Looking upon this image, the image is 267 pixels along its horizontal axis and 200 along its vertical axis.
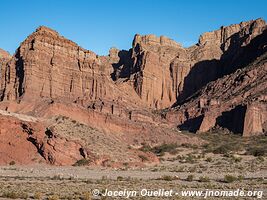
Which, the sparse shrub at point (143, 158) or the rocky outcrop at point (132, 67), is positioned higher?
the rocky outcrop at point (132, 67)

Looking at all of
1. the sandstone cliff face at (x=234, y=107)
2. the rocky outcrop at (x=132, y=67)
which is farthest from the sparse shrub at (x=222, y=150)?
the rocky outcrop at (x=132, y=67)

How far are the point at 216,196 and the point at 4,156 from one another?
23.8m

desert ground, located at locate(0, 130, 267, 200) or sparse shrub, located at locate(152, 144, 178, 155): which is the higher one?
sparse shrub, located at locate(152, 144, 178, 155)

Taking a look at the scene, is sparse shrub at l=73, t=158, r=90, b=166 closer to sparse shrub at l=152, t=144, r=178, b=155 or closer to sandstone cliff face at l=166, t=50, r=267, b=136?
sparse shrub at l=152, t=144, r=178, b=155

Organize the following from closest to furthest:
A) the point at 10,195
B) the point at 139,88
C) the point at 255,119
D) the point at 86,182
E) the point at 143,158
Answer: the point at 10,195 → the point at 86,182 → the point at 143,158 → the point at 255,119 → the point at 139,88

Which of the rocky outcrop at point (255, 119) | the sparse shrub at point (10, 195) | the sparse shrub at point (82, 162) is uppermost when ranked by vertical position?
the rocky outcrop at point (255, 119)

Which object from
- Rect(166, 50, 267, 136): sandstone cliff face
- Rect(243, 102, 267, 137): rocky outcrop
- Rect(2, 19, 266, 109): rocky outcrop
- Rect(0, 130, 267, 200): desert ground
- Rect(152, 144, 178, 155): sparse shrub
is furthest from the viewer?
Rect(166, 50, 267, 136): sandstone cliff face

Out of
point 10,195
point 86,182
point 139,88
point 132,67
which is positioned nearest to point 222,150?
point 86,182

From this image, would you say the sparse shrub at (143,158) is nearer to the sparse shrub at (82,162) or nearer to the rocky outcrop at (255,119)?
the sparse shrub at (82,162)

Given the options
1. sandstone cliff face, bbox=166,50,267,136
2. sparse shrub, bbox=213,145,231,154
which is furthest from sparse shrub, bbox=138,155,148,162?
sandstone cliff face, bbox=166,50,267,136

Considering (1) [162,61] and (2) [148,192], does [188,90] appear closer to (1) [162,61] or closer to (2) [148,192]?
(1) [162,61]

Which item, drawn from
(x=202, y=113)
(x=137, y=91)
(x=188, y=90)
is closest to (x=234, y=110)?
(x=202, y=113)

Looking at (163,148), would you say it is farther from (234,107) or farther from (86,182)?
(234,107)

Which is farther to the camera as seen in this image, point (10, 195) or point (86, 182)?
point (86, 182)
